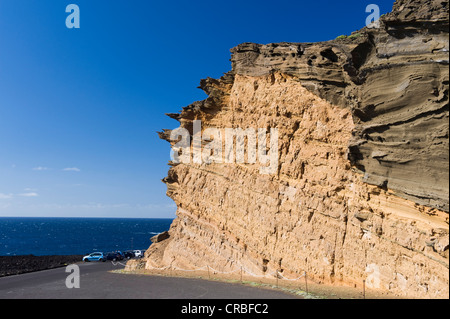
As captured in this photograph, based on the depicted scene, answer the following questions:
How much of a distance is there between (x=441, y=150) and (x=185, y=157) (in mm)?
18215

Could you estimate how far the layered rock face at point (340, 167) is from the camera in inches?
436

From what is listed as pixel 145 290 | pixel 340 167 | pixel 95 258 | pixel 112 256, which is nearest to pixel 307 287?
pixel 340 167

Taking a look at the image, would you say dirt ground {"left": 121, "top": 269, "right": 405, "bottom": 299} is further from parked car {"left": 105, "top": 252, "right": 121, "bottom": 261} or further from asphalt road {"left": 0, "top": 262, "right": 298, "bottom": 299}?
parked car {"left": 105, "top": 252, "right": 121, "bottom": 261}

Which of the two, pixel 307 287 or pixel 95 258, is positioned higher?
pixel 307 287

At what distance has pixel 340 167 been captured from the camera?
49.4ft

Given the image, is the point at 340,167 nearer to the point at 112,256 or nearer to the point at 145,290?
the point at 145,290

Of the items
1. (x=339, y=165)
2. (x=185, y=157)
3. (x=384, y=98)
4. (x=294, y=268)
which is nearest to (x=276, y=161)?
(x=339, y=165)

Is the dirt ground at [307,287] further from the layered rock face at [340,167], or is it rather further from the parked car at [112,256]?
the parked car at [112,256]

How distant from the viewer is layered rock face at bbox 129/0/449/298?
436 inches

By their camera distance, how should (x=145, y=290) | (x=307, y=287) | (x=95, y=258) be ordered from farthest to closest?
(x=95, y=258), (x=145, y=290), (x=307, y=287)

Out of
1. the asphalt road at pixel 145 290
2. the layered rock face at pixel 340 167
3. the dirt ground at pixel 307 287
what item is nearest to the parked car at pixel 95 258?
the asphalt road at pixel 145 290

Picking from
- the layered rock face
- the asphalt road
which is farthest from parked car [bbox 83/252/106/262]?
the layered rock face

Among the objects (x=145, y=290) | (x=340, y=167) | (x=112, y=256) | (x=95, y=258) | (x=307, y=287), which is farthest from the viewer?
(x=112, y=256)
